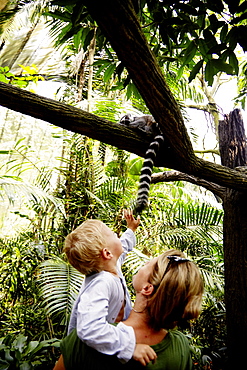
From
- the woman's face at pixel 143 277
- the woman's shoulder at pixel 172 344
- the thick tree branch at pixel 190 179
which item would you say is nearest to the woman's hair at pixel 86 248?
the woman's face at pixel 143 277

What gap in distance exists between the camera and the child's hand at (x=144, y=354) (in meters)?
0.95

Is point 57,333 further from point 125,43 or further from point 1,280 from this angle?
point 125,43

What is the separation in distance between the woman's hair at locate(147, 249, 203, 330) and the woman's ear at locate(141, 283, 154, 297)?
13 millimetres

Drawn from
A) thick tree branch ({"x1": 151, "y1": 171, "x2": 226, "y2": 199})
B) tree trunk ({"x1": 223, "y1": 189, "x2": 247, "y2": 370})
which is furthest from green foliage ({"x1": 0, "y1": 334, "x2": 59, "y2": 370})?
→ thick tree branch ({"x1": 151, "y1": 171, "x2": 226, "y2": 199})

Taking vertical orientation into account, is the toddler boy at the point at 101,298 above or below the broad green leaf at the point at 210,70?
below

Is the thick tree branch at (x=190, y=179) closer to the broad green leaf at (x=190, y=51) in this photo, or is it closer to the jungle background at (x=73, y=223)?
the jungle background at (x=73, y=223)

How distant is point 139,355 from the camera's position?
96 centimetres

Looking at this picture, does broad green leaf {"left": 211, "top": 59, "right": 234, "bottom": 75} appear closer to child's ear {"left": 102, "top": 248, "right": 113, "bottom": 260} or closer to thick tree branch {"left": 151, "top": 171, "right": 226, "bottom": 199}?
child's ear {"left": 102, "top": 248, "right": 113, "bottom": 260}

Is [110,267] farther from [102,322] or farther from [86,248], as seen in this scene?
[102,322]

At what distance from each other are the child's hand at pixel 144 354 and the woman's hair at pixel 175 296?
10 cm

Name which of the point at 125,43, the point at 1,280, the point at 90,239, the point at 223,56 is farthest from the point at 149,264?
the point at 1,280

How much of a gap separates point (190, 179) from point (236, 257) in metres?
0.81

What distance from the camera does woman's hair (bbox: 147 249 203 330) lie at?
1.03m

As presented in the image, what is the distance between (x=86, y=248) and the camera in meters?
1.24
